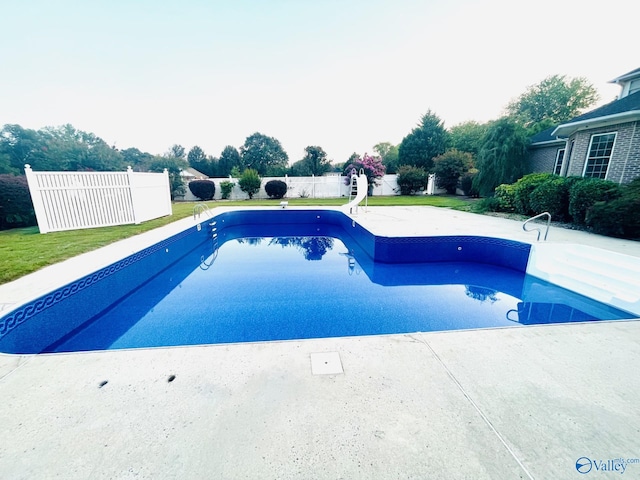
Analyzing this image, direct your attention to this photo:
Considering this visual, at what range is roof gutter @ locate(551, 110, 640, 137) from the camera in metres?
7.14

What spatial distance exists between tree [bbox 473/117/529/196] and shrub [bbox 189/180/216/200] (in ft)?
49.6

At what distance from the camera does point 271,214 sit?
10.4 meters

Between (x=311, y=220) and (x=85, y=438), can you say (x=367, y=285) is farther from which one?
(x=311, y=220)

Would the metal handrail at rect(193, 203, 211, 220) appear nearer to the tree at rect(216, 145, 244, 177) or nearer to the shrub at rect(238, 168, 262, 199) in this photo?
the shrub at rect(238, 168, 262, 199)

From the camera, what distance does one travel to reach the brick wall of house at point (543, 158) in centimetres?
1208

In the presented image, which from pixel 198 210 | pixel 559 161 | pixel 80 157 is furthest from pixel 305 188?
pixel 80 157

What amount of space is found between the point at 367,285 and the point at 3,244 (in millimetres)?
6889

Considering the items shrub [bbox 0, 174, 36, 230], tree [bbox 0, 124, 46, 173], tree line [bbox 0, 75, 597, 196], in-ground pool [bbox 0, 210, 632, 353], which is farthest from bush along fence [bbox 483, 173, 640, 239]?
tree [bbox 0, 124, 46, 173]

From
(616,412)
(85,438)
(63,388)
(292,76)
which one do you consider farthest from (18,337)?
(292,76)

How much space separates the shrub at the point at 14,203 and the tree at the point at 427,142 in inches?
928

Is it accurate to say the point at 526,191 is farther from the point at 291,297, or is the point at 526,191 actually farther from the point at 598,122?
the point at 291,297

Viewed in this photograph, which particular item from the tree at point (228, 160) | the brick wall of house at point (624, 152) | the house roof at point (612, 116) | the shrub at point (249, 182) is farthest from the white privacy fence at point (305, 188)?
the tree at point (228, 160)

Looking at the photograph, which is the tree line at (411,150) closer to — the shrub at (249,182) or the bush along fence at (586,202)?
the shrub at (249,182)

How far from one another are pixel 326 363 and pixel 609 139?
1154 centimetres
